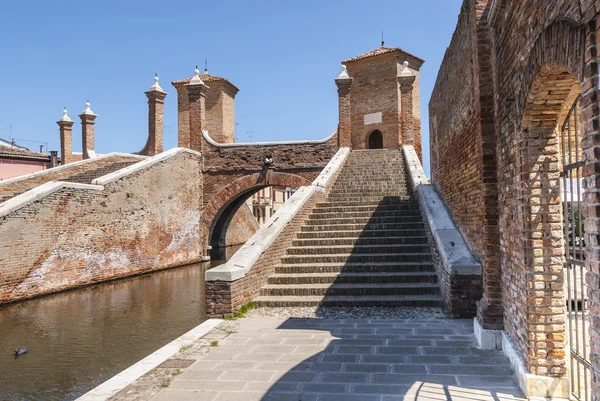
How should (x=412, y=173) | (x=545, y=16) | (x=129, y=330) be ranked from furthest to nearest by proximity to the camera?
(x=412, y=173) < (x=129, y=330) < (x=545, y=16)

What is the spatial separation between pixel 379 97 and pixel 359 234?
1777cm

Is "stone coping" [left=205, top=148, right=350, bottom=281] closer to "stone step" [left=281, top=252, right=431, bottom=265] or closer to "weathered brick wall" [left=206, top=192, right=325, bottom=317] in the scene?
"weathered brick wall" [left=206, top=192, right=325, bottom=317]

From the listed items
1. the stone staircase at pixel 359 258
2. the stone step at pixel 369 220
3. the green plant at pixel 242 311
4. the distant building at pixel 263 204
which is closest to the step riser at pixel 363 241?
the stone staircase at pixel 359 258

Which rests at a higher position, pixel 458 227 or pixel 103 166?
pixel 103 166

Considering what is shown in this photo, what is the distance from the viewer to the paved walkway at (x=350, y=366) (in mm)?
3760

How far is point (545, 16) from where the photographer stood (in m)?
3.03

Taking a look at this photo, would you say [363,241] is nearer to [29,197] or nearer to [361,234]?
[361,234]

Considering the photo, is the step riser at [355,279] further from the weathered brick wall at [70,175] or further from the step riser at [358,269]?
the weathered brick wall at [70,175]

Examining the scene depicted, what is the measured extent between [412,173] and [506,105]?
7.99 meters

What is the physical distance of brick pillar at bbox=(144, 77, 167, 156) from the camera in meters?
19.7

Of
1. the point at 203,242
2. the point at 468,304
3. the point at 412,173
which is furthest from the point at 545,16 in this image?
the point at 203,242

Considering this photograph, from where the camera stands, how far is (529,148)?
12.1ft

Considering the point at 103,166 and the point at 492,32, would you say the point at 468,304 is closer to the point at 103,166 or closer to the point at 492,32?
the point at 492,32

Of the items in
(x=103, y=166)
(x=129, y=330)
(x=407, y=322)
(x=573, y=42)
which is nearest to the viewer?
(x=573, y=42)
